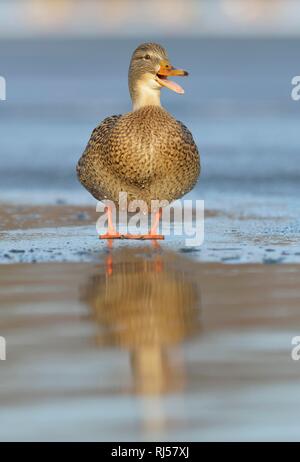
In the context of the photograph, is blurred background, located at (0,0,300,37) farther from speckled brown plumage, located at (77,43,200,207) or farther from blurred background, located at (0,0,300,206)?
speckled brown plumage, located at (77,43,200,207)

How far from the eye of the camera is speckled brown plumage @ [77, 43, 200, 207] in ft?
25.8

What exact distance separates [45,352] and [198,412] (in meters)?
0.96

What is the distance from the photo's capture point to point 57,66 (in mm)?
28203

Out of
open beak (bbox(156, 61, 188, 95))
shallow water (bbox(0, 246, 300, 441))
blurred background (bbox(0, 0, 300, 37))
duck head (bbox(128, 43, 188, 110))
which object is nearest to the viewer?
shallow water (bbox(0, 246, 300, 441))

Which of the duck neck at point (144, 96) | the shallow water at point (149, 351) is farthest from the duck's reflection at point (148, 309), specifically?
the duck neck at point (144, 96)

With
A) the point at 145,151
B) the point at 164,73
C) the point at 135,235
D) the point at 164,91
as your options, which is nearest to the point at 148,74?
the point at 164,73

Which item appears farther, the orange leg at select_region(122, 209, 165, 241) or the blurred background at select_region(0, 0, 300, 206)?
the blurred background at select_region(0, 0, 300, 206)

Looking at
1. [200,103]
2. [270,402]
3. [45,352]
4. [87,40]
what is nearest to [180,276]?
[45,352]

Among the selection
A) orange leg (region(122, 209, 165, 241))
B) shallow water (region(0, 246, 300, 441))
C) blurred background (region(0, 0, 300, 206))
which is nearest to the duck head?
orange leg (region(122, 209, 165, 241))

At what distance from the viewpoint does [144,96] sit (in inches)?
324

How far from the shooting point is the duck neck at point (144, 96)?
8180 millimetres

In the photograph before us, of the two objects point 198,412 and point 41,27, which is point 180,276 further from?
point 41,27

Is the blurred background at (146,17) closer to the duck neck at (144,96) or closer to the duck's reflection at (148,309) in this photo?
the duck neck at (144,96)

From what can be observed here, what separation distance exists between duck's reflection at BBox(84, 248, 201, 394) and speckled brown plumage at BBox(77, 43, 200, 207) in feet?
1.93
